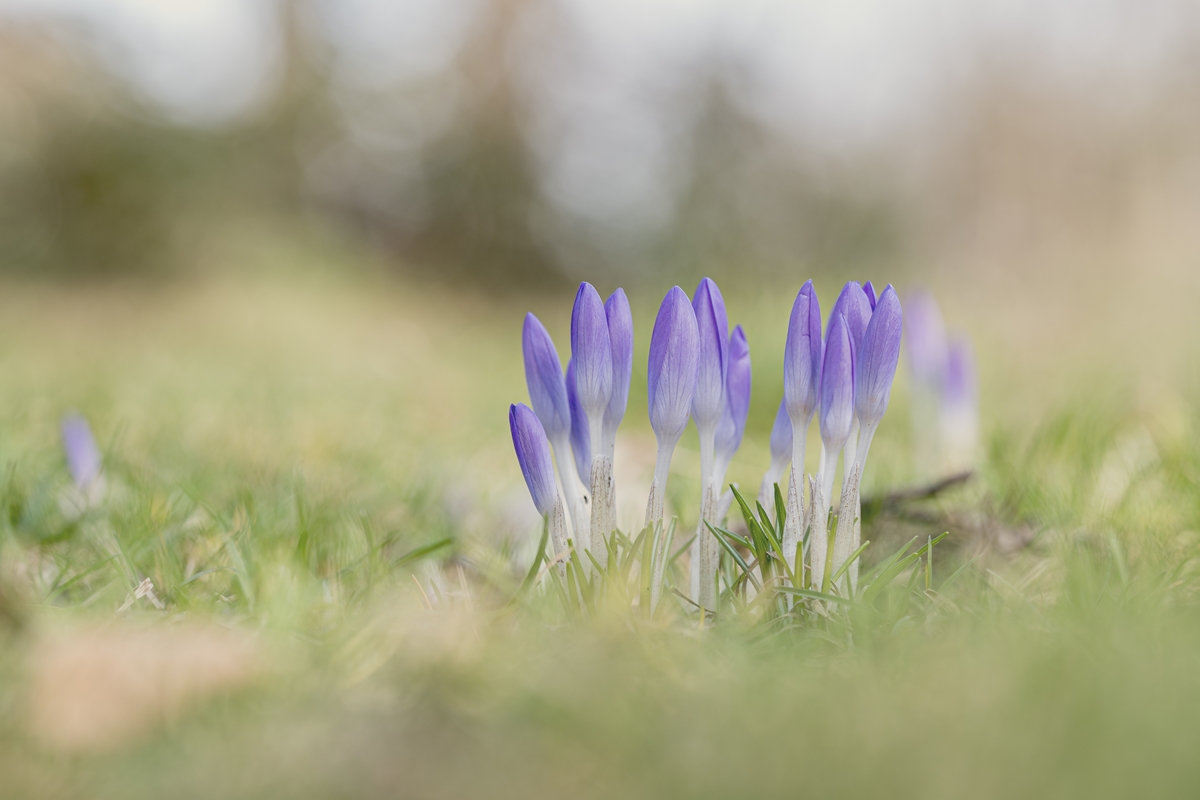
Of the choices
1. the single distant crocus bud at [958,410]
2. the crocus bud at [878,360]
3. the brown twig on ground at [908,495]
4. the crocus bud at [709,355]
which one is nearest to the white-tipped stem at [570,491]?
the crocus bud at [709,355]

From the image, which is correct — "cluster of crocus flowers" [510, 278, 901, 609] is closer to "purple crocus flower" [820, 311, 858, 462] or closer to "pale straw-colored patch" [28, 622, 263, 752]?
"purple crocus flower" [820, 311, 858, 462]

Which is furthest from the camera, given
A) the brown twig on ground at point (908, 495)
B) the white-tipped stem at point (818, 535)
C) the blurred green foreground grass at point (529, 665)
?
the brown twig on ground at point (908, 495)

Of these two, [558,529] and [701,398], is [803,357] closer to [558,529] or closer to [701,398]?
[701,398]

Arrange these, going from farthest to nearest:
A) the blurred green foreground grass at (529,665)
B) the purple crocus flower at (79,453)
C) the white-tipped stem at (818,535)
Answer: the purple crocus flower at (79,453) < the white-tipped stem at (818,535) < the blurred green foreground grass at (529,665)

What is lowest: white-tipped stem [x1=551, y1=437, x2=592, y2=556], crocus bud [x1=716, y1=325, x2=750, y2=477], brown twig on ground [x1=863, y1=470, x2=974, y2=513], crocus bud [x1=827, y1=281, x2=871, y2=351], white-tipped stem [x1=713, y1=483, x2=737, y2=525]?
brown twig on ground [x1=863, y1=470, x2=974, y2=513]

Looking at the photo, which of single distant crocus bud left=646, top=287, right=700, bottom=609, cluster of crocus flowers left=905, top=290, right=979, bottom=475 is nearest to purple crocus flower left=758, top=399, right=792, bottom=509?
single distant crocus bud left=646, top=287, right=700, bottom=609

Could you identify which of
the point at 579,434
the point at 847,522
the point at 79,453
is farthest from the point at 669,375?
the point at 79,453

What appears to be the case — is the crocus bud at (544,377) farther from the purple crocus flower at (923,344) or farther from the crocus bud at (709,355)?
the purple crocus flower at (923,344)
